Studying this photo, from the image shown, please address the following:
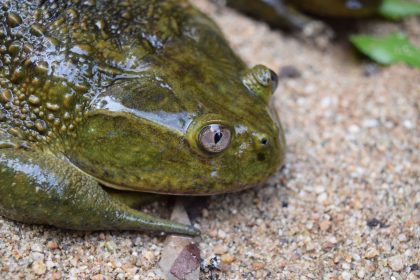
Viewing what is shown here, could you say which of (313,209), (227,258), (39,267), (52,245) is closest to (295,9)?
(313,209)

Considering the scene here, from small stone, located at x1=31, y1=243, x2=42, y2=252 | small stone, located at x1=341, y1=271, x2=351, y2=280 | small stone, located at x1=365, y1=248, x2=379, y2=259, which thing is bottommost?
small stone, located at x1=31, y1=243, x2=42, y2=252

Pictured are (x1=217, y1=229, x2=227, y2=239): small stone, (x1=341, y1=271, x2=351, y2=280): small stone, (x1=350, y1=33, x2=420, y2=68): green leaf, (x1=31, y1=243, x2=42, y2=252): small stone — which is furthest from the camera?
(x1=350, y1=33, x2=420, y2=68): green leaf

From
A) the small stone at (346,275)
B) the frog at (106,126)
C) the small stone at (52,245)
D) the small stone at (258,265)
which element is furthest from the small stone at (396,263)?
the small stone at (52,245)

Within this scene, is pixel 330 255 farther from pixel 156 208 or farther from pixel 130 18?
pixel 130 18

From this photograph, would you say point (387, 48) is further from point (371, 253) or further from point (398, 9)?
point (371, 253)

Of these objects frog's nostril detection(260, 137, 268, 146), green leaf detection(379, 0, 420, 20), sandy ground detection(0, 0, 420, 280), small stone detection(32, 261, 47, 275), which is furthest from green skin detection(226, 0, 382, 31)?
small stone detection(32, 261, 47, 275)

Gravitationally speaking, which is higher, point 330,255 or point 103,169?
point 103,169

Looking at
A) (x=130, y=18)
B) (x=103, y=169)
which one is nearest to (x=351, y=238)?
(x=103, y=169)

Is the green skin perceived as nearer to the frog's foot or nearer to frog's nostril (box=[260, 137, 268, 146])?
frog's nostril (box=[260, 137, 268, 146])

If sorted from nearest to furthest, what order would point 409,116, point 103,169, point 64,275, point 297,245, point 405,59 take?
point 64,275 → point 103,169 → point 297,245 → point 409,116 → point 405,59
